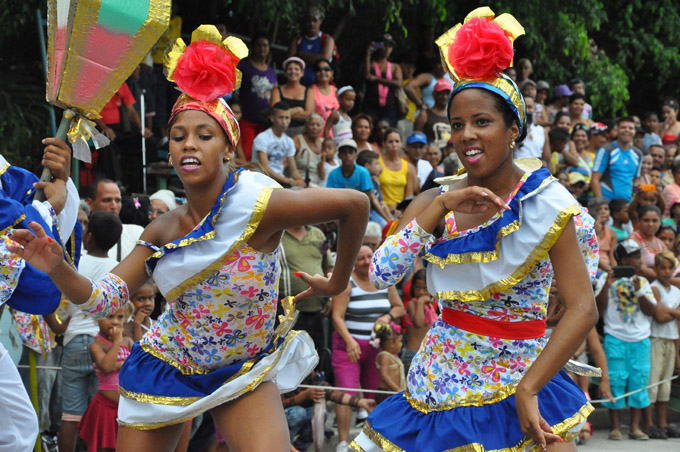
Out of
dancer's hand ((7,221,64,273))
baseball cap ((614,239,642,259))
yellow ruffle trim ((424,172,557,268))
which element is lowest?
baseball cap ((614,239,642,259))

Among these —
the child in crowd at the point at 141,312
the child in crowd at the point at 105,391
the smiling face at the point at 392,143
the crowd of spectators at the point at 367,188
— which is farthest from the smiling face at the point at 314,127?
the child in crowd at the point at 105,391

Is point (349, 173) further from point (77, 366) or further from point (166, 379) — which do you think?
point (166, 379)

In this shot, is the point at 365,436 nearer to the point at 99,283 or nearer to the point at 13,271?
the point at 99,283

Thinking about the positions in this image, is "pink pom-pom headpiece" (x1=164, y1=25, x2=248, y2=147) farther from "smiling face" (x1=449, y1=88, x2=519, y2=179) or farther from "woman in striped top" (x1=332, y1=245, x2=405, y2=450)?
"woman in striped top" (x1=332, y1=245, x2=405, y2=450)

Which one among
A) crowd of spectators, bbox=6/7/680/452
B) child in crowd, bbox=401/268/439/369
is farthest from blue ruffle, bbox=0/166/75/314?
child in crowd, bbox=401/268/439/369

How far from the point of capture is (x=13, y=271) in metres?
4.43

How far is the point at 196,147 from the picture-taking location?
4059 mm

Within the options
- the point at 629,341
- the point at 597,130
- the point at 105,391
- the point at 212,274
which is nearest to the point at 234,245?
the point at 212,274

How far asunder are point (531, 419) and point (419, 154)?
27.5 ft

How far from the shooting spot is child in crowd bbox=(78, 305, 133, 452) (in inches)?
246

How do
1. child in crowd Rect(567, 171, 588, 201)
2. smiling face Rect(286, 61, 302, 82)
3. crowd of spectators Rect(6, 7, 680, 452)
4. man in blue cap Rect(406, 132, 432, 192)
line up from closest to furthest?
crowd of spectators Rect(6, 7, 680, 452), smiling face Rect(286, 61, 302, 82), man in blue cap Rect(406, 132, 432, 192), child in crowd Rect(567, 171, 588, 201)

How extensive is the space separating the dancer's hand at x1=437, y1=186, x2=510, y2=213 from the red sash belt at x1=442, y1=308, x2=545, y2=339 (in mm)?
447

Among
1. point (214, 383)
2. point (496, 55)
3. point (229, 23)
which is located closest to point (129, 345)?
point (214, 383)

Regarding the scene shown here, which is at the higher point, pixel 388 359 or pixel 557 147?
pixel 557 147
